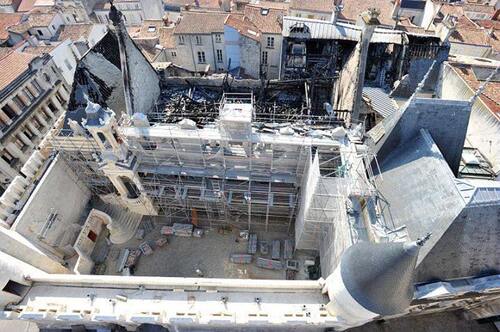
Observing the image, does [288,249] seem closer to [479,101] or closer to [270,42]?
[479,101]

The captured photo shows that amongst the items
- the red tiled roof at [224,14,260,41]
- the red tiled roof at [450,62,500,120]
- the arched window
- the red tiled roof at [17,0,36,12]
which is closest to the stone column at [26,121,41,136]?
the arched window

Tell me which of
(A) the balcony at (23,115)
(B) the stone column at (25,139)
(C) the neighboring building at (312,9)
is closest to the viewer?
(A) the balcony at (23,115)

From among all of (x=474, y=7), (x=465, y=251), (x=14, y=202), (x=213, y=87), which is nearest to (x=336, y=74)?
(x=213, y=87)

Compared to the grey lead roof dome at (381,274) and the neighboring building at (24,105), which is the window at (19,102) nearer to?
the neighboring building at (24,105)

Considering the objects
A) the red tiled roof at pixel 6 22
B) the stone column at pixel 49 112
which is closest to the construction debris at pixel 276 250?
the stone column at pixel 49 112

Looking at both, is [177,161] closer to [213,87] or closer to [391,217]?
[213,87]

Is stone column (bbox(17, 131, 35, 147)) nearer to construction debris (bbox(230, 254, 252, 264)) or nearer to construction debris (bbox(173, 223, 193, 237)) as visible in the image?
construction debris (bbox(173, 223, 193, 237))

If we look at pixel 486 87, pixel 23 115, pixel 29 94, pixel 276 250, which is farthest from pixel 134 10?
pixel 486 87
